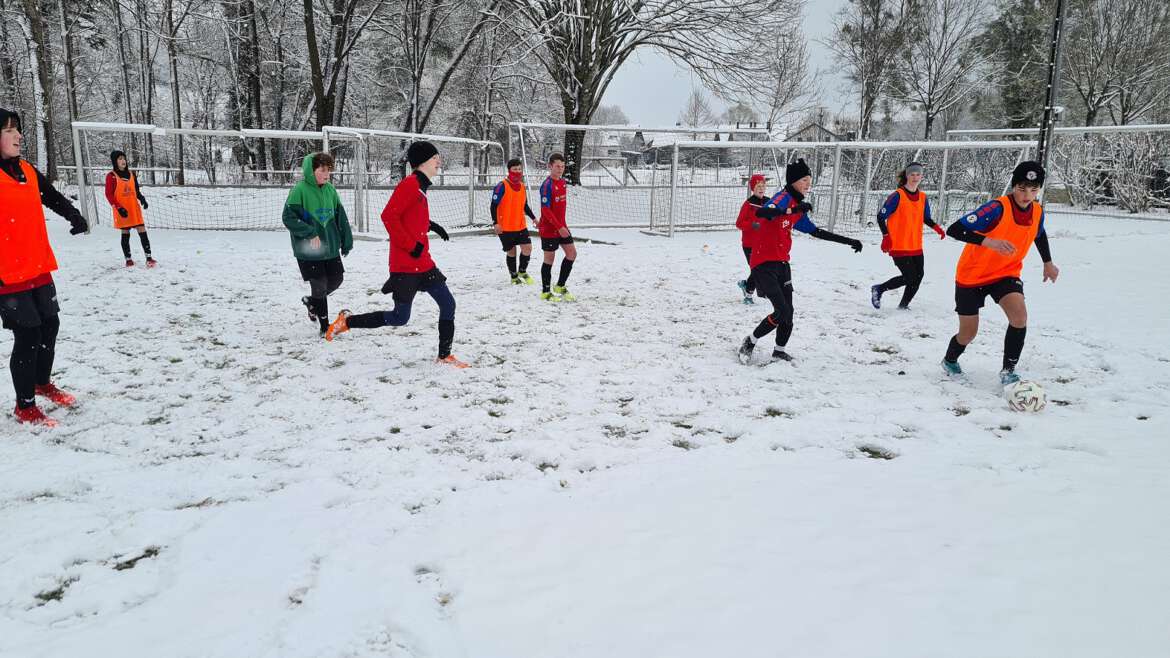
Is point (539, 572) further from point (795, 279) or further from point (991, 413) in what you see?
point (795, 279)

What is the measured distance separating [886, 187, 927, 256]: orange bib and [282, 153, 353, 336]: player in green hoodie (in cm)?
589

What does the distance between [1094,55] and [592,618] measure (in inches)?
1566

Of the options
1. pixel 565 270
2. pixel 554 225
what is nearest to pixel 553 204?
pixel 554 225

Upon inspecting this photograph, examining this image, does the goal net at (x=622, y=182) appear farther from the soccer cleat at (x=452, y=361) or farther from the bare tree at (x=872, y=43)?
the bare tree at (x=872, y=43)

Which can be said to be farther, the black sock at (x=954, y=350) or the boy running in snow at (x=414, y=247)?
the black sock at (x=954, y=350)

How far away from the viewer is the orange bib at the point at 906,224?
7.81m

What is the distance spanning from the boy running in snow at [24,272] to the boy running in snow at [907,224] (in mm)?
7590

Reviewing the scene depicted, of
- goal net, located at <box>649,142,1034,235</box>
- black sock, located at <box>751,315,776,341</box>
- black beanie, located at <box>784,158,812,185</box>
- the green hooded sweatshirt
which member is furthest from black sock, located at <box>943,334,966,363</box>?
goal net, located at <box>649,142,1034,235</box>

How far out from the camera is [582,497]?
138 inches

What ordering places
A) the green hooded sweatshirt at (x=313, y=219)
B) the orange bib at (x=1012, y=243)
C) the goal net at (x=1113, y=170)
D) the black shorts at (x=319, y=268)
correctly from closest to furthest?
the orange bib at (x=1012, y=243), the green hooded sweatshirt at (x=313, y=219), the black shorts at (x=319, y=268), the goal net at (x=1113, y=170)

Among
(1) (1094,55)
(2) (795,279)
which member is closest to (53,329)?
(2) (795,279)

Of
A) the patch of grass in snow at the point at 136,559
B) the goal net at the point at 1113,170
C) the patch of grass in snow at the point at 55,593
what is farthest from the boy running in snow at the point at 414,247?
the goal net at the point at 1113,170

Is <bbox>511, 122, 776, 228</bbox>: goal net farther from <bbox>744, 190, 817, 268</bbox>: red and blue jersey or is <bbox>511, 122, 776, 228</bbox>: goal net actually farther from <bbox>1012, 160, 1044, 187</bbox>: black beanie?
<bbox>1012, 160, 1044, 187</bbox>: black beanie

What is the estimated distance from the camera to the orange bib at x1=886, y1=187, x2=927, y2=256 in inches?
308
